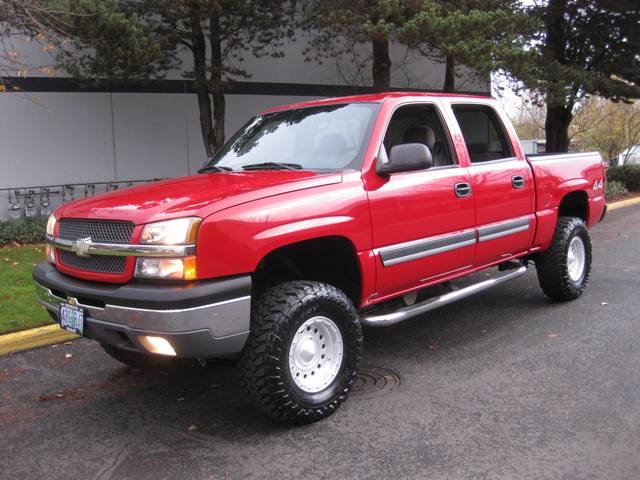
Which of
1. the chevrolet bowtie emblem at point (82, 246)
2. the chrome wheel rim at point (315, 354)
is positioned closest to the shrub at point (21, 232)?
the chevrolet bowtie emblem at point (82, 246)

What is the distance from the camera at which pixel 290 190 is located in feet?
12.5

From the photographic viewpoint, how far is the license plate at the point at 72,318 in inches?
144

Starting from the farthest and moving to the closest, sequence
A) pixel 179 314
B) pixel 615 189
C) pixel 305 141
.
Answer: pixel 615 189, pixel 305 141, pixel 179 314

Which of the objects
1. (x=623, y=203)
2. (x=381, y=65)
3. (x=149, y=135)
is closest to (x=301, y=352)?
(x=149, y=135)

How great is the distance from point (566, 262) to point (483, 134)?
1.50 m

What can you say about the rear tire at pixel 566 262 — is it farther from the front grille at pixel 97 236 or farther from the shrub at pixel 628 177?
the shrub at pixel 628 177

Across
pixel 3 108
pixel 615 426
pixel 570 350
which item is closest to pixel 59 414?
pixel 615 426

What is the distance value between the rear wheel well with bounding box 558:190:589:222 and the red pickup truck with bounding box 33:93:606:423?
942 millimetres

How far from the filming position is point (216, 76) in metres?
11.2

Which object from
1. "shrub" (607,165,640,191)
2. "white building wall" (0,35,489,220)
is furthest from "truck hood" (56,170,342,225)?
"shrub" (607,165,640,191)

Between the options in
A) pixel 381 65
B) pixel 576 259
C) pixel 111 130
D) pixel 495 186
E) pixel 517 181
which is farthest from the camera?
pixel 381 65

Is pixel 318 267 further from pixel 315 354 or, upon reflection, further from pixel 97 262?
pixel 97 262

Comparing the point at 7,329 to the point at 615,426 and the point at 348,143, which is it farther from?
the point at 615,426

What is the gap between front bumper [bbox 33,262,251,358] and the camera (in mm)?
3268
